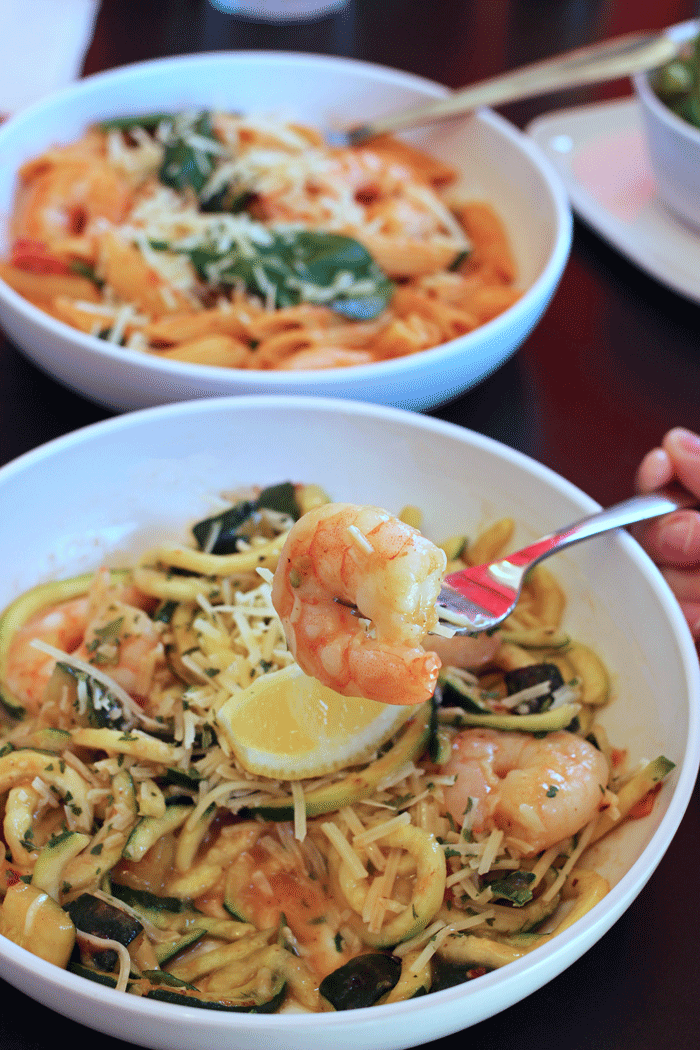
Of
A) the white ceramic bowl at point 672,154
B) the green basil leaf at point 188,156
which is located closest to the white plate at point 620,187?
the white ceramic bowl at point 672,154

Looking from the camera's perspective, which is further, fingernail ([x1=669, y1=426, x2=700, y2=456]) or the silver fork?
fingernail ([x1=669, y1=426, x2=700, y2=456])

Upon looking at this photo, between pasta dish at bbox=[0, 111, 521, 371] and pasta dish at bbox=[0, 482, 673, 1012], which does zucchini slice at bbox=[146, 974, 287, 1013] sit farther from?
pasta dish at bbox=[0, 111, 521, 371]

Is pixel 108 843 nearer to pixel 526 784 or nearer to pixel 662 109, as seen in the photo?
pixel 526 784

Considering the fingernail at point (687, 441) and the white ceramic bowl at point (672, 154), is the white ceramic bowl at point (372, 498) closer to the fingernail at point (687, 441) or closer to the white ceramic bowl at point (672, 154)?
the fingernail at point (687, 441)

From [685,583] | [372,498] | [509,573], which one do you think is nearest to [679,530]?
[685,583]

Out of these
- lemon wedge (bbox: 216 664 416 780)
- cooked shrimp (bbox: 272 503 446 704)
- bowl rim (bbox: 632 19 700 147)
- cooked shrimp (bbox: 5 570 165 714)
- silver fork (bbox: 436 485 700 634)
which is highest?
bowl rim (bbox: 632 19 700 147)

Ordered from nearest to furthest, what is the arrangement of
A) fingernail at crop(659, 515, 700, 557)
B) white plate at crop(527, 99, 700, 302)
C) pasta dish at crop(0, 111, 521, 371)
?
fingernail at crop(659, 515, 700, 557), pasta dish at crop(0, 111, 521, 371), white plate at crop(527, 99, 700, 302)

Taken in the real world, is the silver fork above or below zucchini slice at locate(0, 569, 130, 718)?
above

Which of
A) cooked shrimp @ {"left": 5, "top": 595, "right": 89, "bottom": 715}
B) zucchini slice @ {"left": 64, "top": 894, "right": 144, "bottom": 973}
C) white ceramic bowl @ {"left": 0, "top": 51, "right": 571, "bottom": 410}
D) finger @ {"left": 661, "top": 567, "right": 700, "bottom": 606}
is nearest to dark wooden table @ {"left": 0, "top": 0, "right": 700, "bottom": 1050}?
zucchini slice @ {"left": 64, "top": 894, "right": 144, "bottom": 973}

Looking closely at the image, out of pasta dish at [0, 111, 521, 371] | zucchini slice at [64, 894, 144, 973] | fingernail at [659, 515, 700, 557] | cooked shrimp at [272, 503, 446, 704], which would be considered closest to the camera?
cooked shrimp at [272, 503, 446, 704]
